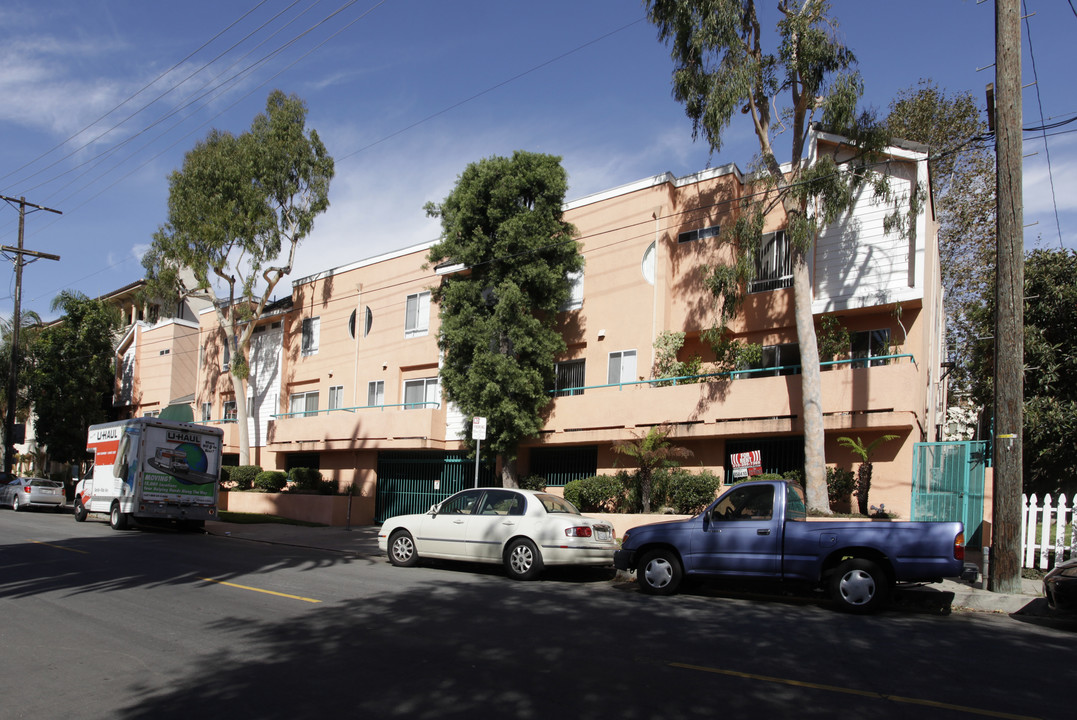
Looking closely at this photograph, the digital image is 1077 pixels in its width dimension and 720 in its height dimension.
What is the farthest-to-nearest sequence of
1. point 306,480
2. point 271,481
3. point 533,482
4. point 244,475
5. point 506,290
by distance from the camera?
point 244,475 < point 271,481 < point 306,480 < point 533,482 < point 506,290

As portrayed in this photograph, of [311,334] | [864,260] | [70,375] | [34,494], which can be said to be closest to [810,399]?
[864,260]

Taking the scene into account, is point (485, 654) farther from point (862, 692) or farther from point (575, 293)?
point (575, 293)

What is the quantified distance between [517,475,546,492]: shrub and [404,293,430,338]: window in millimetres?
7172

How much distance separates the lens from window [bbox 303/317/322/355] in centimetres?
3206

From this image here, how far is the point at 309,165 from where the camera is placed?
33000mm

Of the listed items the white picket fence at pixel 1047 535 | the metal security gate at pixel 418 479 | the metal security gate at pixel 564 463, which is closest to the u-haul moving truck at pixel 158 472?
the metal security gate at pixel 418 479

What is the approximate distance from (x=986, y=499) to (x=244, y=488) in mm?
24896

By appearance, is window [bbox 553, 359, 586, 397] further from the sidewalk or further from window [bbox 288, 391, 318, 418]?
window [bbox 288, 391, 318, 418]

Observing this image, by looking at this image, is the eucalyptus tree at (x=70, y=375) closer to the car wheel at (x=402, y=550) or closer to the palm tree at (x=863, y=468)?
the car wheel at (x=402, y=550)

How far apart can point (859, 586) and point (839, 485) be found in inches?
308

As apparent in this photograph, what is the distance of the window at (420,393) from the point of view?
88.4 ft

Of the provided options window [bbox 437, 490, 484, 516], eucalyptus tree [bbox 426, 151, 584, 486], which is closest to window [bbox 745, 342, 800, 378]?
eucalyptus tree [bbox 426, 151, 584, 486]

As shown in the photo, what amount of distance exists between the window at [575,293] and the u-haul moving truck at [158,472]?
35.0ft

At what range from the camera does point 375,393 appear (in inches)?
1149
